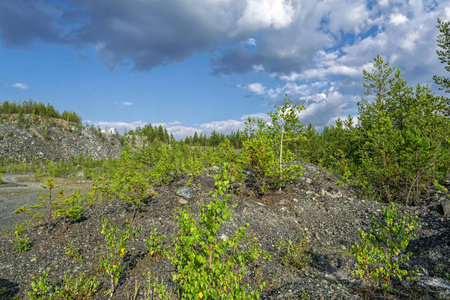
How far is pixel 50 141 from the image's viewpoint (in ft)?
197

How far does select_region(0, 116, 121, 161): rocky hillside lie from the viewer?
179 ft

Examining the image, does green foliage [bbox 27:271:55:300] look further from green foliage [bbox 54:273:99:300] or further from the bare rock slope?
the bare rock slope

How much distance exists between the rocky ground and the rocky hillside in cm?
5990

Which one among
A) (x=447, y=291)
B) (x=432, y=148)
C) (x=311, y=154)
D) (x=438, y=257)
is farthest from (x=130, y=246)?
(x=311, y=154)

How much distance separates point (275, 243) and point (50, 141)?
69.5 m

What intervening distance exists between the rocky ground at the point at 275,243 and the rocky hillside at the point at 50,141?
59897mm

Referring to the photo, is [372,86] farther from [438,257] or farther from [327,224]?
[438,257]

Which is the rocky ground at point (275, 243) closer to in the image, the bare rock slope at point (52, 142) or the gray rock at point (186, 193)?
the gray rock at point (186, 193)

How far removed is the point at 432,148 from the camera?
437 inches

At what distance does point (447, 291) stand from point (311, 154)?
26.2 metres

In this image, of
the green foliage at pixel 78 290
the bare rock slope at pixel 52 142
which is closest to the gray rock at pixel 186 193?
the green foliage at pixel 78 290

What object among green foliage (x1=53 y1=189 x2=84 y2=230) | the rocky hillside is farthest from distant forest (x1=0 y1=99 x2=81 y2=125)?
green foliage (x1=53 y1=189 x2=84 y2=230)

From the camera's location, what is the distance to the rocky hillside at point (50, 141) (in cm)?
5444

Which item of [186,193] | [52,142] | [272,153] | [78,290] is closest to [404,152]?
[272,153]
